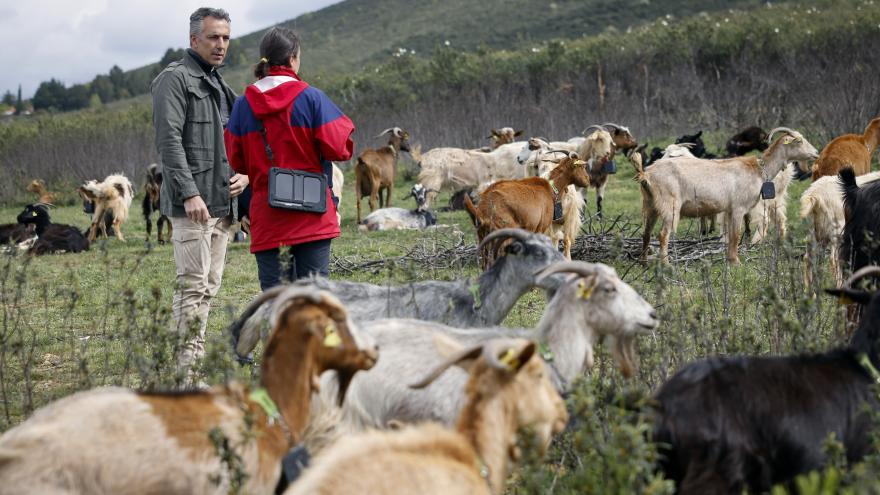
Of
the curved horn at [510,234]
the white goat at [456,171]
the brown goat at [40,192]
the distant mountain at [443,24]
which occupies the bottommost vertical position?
the curved horn at [510,234]

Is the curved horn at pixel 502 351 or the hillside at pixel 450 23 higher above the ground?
the hillside at pixel 450 23

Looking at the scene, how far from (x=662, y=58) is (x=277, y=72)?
27041 mm

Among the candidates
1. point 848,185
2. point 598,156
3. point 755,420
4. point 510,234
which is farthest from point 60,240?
point 755,420

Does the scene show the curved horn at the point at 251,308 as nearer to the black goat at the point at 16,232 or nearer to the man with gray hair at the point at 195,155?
the man with gray hair at the point at 195,155

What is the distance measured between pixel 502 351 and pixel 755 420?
996 mm

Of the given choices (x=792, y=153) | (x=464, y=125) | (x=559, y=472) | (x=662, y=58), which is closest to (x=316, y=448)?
(x=559, y=472)

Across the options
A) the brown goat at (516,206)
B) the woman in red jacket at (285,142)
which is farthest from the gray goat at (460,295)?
the brown goat at (516,206)

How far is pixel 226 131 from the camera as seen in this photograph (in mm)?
5629

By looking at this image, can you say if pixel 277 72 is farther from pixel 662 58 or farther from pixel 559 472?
pixel 662 58

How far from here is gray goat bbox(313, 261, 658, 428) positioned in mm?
4199

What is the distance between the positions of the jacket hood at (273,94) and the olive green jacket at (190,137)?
60 centimetres

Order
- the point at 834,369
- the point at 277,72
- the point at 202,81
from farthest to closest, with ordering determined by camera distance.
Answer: the point at 202,81
the point at 277,72
the point at 834,369

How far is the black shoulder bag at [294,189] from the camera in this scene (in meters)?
5.33

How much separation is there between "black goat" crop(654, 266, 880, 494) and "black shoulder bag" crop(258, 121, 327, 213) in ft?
7.90
